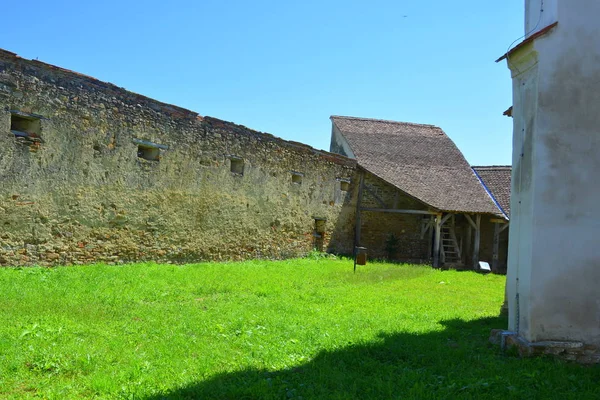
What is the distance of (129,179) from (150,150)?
0.99m

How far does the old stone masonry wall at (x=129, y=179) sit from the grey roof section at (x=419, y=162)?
4.20m

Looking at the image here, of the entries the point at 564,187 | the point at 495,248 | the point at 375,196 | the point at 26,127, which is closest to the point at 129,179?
the point at 26,127

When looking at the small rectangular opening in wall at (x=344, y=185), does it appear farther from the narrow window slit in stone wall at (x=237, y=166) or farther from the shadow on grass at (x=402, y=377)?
the shadow on grass at (x=402, y=377)

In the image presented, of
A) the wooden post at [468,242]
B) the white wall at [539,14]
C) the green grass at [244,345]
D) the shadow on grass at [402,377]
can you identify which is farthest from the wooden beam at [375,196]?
the shadow on grass at [402,377]

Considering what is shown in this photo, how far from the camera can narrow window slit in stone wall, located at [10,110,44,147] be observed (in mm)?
8898

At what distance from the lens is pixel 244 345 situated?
5.31 m

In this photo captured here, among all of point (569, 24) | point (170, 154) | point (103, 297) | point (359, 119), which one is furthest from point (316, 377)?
point (359, 119)

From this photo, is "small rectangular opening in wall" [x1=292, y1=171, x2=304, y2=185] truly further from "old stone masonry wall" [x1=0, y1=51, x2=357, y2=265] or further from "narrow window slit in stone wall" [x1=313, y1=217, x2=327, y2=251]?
"narrow window slit in stone wall" [x1=313, y1=217, x2=327, y2=251]

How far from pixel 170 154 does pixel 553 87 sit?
28.7 feet

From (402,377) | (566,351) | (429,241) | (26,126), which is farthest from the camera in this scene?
(429,241)

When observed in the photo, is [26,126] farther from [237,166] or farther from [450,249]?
[450,249]

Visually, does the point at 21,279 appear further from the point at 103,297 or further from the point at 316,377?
the point at 316,377

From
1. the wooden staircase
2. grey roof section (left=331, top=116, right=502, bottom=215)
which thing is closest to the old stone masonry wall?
grey roof section (left=331, top=116, right=502, bottom=215)

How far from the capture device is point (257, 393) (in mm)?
3967
